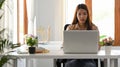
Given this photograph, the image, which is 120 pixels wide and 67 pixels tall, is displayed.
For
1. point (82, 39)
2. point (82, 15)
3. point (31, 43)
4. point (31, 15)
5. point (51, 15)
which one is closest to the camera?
point (82, 39)

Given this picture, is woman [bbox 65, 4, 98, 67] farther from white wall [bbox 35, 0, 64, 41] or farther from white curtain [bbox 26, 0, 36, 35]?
white wall [bbox 35, 0, 64, 41]

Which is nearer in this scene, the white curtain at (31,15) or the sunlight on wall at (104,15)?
the white curtain at (31,15)

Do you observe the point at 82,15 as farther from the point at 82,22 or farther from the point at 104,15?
the point at 104,15

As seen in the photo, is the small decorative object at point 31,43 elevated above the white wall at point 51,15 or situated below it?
below

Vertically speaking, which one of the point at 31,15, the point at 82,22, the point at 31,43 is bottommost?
the point at 31,43

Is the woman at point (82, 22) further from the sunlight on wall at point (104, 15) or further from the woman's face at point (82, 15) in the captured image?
the sunlight on wall at point (104, 15)

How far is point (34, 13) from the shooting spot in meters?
4.96

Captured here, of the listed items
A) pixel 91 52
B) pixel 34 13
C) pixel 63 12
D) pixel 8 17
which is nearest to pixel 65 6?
pixel 63 12

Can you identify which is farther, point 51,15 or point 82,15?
point 51,15

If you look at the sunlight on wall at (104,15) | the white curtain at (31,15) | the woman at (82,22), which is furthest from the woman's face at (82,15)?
the sunlight on wall at (104,15)

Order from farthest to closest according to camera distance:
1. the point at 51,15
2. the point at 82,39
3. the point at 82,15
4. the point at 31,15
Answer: the point at 51,15
the point at 31,15
the point at 82,15
the point at 82,39

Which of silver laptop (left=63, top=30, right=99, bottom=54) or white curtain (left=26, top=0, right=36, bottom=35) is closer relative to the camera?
silver laptop (left=63, top=30, right=99, bottom=54)

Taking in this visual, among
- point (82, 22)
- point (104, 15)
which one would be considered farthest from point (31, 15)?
point (82, 22)

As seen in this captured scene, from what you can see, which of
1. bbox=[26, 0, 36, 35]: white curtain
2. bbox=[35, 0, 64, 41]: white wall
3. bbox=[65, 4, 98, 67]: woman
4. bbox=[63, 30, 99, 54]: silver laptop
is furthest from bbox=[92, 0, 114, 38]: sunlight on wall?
bbox=[63, 30, 99, 54]: silver laptop
